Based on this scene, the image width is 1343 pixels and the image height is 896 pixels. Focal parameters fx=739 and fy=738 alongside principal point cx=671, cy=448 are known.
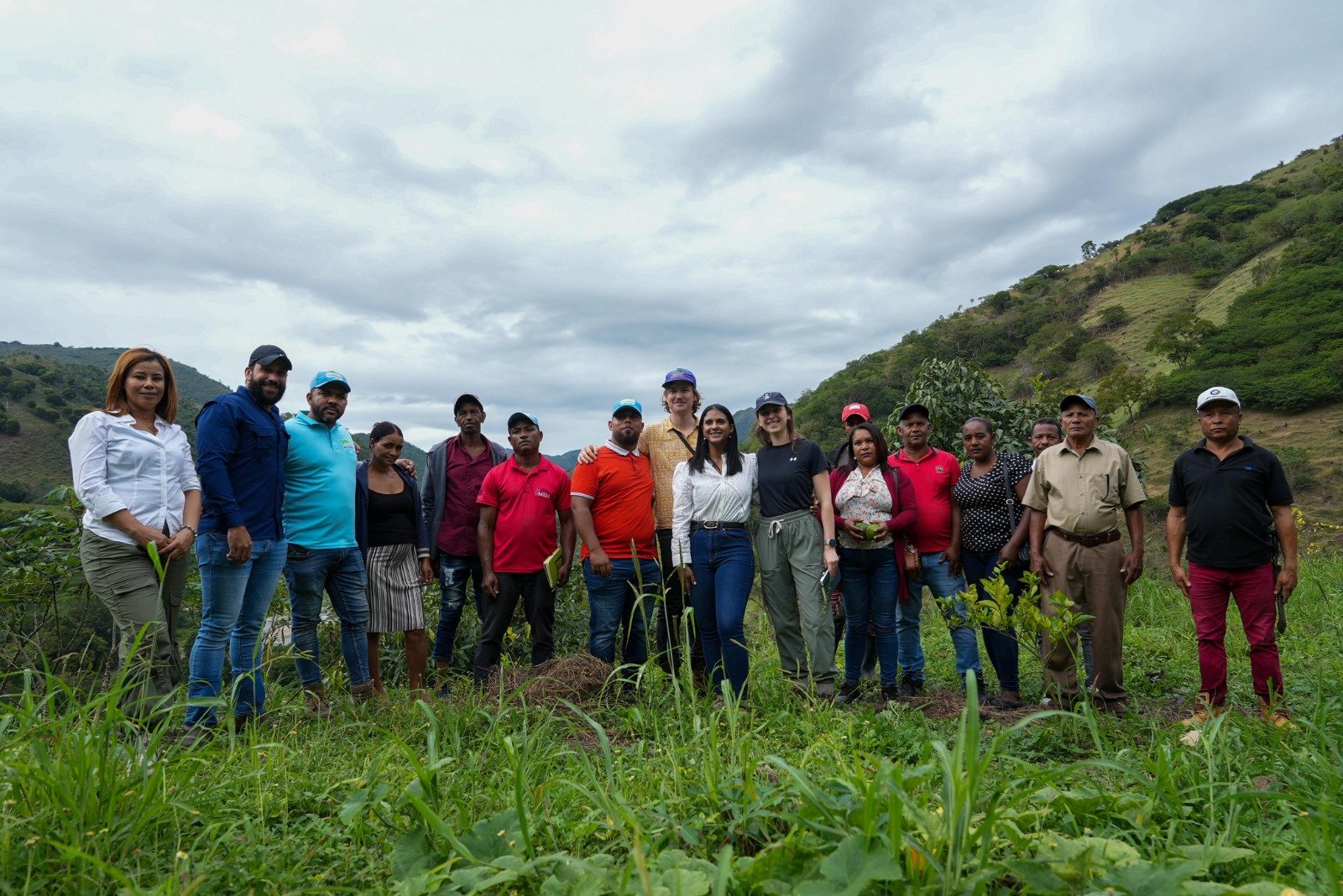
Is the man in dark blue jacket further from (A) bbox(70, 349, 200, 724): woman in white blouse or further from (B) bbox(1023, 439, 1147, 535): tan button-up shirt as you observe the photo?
(B) bbox(1023, 439, 1147, 535): tan button-up shirt

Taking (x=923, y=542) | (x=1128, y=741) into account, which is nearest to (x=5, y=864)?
(x=1128, y=741)

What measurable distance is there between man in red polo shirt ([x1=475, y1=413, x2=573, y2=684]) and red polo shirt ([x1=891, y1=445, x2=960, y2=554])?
2340 mm

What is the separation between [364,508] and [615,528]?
5.35 ft

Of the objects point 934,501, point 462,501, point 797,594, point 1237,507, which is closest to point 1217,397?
point 1237,507

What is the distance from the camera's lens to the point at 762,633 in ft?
25.7

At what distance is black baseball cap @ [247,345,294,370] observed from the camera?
402cm

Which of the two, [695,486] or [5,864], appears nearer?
[5,864]

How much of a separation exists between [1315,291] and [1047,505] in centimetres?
4721

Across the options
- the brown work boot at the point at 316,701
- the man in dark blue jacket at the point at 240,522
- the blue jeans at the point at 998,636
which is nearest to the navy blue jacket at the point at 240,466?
the man in dark blue jacket at the point at 240,522

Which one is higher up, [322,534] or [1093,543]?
[322,534]

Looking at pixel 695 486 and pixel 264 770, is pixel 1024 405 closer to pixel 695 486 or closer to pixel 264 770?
pixel 695 486

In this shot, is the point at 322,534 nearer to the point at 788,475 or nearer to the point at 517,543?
the point at 517,543

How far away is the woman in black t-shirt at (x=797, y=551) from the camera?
4316 mm

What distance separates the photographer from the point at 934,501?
495cm
